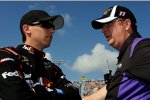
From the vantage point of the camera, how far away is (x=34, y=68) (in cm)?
496

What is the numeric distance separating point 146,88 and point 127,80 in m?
0.23

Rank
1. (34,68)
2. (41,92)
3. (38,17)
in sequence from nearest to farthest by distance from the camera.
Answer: (41,92) < (34,68) < (38,17)

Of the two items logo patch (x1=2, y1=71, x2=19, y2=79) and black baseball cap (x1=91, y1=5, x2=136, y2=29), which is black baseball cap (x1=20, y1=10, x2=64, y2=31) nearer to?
black baseball cap (x1=91, y1=5, x2=136, y2=29)

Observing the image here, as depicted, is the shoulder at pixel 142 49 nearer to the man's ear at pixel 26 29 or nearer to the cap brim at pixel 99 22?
the cap brim at pixel 99 22

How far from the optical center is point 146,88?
4242mm

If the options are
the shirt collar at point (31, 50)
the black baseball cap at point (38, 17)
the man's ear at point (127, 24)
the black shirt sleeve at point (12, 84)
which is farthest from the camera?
the black baseball cap at point (38, 17)

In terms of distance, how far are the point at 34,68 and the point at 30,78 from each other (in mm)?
168

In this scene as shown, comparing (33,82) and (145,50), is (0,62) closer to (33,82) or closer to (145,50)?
(33,82)

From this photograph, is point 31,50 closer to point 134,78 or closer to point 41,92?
point 41,92

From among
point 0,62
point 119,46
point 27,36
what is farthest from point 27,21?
point 119,46

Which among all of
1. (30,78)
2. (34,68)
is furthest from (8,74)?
(34,68)

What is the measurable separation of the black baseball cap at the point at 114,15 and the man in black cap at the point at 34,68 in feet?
2.11

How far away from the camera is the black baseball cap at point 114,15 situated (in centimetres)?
514

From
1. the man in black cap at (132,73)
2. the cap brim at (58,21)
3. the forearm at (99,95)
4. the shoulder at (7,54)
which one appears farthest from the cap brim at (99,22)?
the shoulder at (7,54)
